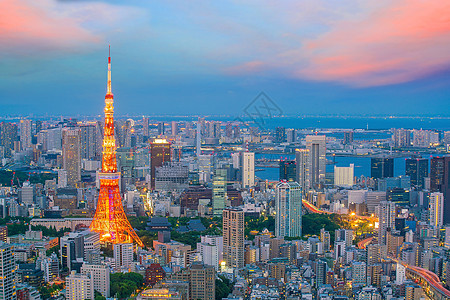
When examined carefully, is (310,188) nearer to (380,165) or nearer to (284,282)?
(380,165)

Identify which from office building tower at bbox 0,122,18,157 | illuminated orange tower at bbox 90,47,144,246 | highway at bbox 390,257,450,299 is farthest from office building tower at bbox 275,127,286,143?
highway at bbox 390,257,450,299

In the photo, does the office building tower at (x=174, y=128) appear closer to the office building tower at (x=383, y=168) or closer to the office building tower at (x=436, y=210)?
the office building tower at (x=383, y=168)

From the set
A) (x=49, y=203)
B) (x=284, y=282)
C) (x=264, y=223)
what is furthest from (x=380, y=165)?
(x=284, y=282)

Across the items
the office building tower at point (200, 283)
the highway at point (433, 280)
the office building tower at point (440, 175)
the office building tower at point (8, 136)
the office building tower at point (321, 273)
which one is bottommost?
the highway at point (433, 280)

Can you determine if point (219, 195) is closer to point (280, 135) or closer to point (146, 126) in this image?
point (280, 135)

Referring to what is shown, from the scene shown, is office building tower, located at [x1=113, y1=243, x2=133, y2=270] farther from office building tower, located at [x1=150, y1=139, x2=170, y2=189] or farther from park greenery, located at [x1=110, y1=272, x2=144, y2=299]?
office building tower, located at [x1=150, y1=139, x2=170, y2=189]

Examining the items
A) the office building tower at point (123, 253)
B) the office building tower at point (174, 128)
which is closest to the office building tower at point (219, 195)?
the office building tower at point (123, 253)
